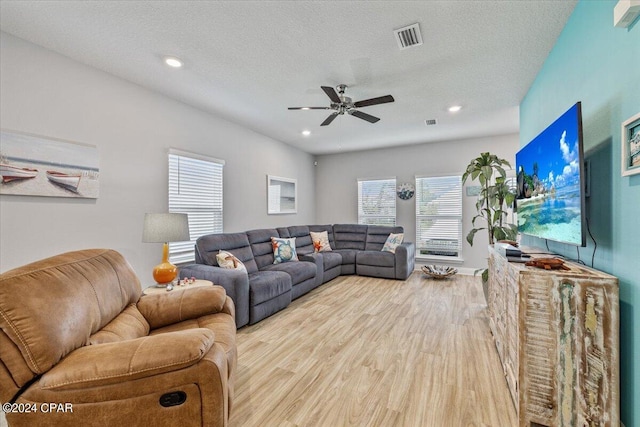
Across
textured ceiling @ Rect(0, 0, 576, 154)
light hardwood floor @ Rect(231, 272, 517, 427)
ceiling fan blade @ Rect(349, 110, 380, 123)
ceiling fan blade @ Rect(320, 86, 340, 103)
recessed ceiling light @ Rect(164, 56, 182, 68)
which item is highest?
textured ceiling @ Rect(0, 0, 576, 154)


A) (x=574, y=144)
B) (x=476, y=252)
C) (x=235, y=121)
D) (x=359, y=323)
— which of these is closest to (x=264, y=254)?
(x=359, y=323)

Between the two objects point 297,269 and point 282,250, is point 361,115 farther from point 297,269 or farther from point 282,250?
point 282,250

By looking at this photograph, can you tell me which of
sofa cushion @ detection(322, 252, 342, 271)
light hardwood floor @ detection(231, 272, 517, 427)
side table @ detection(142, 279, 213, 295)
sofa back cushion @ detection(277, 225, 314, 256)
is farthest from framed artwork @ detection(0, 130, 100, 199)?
sofa cushion @ detection(322, 252, 342, 271)

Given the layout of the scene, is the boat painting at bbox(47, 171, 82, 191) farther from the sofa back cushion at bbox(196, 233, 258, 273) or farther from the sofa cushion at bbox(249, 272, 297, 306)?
the sofa cushion at bbox(249, 272, 297, 306)

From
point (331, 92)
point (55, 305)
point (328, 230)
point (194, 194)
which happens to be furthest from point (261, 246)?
point (55, 305)

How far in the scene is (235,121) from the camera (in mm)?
4285

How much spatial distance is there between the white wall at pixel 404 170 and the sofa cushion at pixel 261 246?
2.71 meters

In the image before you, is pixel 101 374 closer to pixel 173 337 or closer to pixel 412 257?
pixel 173 337

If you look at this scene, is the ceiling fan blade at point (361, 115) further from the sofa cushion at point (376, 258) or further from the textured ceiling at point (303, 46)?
the sofa cushion at point (376, 258)

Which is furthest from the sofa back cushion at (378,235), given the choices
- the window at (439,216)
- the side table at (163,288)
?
the side table at (163,288)

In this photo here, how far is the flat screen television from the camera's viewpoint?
1578mm

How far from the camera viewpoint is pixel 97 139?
8.84 ft

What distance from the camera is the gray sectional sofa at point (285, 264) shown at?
9.82 feet

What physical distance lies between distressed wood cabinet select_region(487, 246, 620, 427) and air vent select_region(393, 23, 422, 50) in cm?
191
